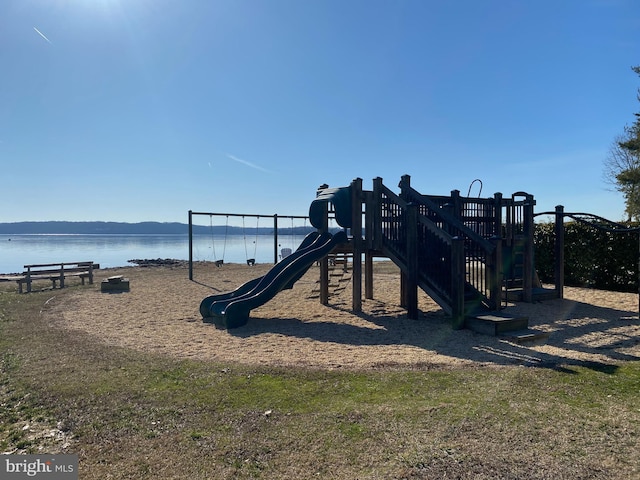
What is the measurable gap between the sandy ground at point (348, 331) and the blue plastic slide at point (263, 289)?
31 cm

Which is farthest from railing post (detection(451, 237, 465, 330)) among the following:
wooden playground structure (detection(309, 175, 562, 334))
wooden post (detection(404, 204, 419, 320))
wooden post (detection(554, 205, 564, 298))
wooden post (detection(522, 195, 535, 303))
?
wooden post (detection(554, 205, 564, 298))

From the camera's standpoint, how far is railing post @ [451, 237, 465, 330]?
308 inches

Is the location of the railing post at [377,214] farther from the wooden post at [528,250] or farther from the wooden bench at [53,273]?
the wooden bench at [53,273]

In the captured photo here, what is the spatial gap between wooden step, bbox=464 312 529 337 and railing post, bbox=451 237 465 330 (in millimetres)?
204

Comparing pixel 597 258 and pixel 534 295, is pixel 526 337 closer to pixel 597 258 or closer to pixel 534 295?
pixel 534 295

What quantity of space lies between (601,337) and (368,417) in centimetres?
568

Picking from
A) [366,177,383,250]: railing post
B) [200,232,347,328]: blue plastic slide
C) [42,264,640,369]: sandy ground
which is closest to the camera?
[42,264,640,369]: sandy ground

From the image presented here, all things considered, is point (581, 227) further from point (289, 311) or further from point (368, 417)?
A: point (368, 417)

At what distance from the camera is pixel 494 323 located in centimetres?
739

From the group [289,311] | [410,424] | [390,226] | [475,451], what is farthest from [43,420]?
[390,226]

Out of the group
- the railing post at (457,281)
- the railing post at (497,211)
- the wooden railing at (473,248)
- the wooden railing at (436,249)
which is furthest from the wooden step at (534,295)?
the railing post at (457,281)

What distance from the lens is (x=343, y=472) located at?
301 cm

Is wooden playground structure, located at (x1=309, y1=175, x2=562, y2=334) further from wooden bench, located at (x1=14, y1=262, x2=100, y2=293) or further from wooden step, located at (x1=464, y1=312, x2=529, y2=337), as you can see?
wooden bench, located at (x1=14, y1=262, x2=100, y2=293)

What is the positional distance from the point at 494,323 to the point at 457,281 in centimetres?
101
